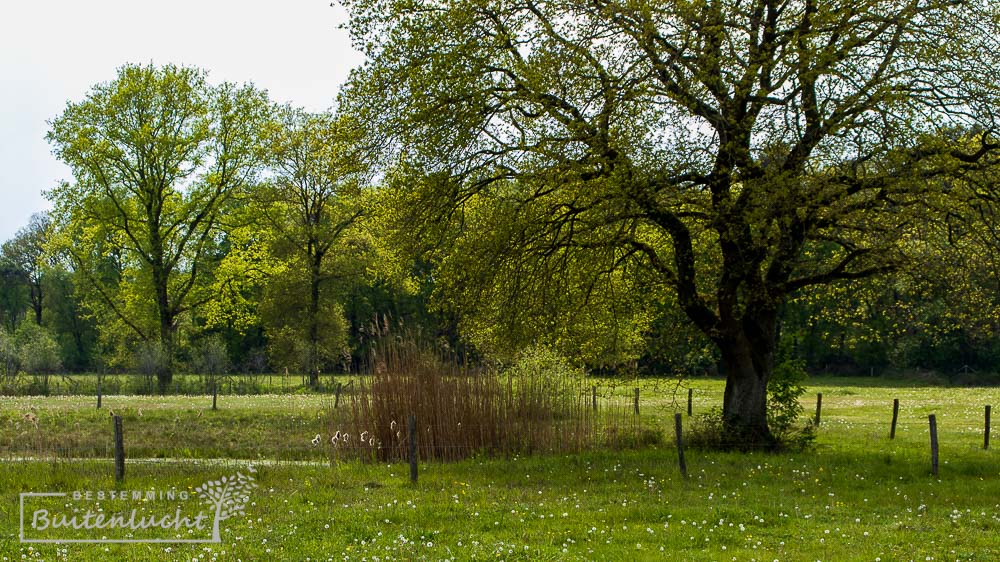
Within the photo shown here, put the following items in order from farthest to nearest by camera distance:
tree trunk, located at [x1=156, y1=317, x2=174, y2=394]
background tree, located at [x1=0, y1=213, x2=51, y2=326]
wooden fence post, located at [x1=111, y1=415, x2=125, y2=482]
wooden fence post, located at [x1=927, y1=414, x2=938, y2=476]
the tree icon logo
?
background tree, located at [x1=0, y1=213, x2=51, y2=326] → tree trunk, located at [x1=156, y1=317, x2=174, y2=394] → wooden fence post, located at [x1=927, y1=414, x2=938, y2=476] → wooden fence post, located at [x1=111, y1=415, x2=125, y2=482] → the tree icon logo

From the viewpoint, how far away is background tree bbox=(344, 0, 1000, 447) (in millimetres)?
16922

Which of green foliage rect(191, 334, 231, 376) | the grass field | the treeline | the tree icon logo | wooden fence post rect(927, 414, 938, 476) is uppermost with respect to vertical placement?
the treeline

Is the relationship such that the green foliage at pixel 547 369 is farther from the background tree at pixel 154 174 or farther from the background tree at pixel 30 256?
the background tree at pixel 30 256

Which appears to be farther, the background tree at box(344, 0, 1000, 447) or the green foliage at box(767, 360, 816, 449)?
the green foliage at box(767, 360, 816, 449)

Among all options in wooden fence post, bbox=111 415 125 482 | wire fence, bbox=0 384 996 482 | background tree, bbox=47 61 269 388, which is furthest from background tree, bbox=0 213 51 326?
wooden fence post, bbox=111 415 125 482

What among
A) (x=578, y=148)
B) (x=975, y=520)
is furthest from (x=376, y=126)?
(x=975, y=520)

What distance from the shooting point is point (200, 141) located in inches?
1982

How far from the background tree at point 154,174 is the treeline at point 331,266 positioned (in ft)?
0.39

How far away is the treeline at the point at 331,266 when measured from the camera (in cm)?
1905

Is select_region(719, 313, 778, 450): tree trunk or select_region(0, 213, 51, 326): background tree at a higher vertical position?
select_region(0, 213, 51, 326): background tree

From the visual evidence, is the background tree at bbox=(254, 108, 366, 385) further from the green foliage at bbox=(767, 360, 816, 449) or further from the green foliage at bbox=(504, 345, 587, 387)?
the green foliage at bbox=(767, 360, 816, 449)

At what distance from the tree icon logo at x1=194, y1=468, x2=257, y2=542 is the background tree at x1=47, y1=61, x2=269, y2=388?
113ft

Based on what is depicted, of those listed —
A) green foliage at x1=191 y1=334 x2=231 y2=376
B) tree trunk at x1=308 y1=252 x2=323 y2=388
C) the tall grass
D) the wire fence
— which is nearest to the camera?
the wire fence

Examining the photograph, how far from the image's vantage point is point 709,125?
61.6 ft
